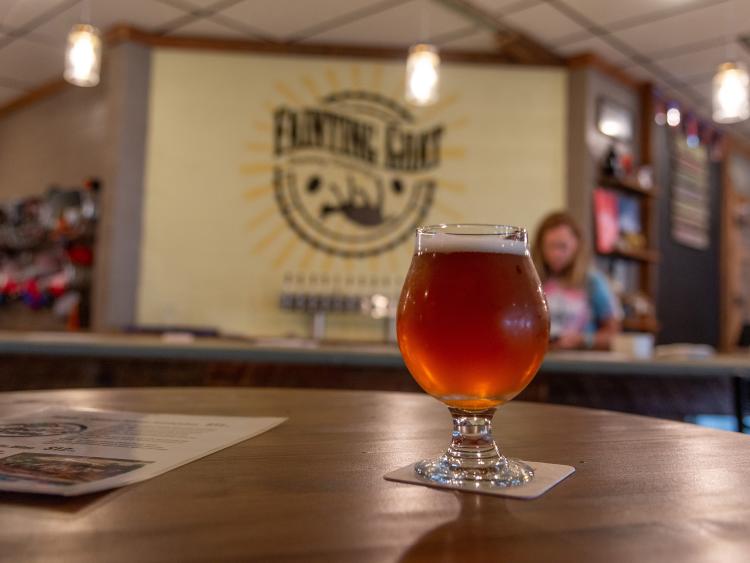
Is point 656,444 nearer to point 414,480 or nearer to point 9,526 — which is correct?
point 414,480

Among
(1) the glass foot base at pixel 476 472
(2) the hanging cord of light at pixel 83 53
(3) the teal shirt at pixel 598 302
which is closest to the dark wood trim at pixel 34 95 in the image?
(2) the hanging cord of light at pixel 83 53

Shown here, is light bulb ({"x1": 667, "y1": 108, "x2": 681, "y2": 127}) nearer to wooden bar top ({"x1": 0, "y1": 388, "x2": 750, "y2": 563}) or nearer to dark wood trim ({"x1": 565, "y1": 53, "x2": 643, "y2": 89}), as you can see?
dark wood trim ({"x1": 565, "y1": 53, "x2": 643, "y2": 89})

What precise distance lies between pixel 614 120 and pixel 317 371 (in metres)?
3.93

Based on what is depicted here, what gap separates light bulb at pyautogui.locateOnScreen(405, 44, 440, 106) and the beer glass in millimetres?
3141

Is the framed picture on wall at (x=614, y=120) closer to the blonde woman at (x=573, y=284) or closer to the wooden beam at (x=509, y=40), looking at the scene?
the wooden beam at (x=509, y=40)

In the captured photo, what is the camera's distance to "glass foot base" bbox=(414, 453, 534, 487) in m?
0.57

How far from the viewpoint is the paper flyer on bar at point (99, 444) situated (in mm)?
523

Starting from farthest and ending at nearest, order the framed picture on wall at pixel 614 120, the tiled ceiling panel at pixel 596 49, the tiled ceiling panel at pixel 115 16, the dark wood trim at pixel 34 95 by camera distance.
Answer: the dark wood trim at pixel 34 95, the framed picture on wall at pixel 614 120, the tiled ceiling panel at pixel 596 49, the tiled ceiling panel at pixel 115 16

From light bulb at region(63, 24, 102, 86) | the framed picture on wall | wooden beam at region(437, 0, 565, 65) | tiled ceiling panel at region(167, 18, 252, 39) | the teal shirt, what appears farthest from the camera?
the framed picture on wall

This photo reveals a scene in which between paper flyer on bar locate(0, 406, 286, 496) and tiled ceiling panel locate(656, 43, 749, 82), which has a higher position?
tiled ceiling panel locate(656, 43, 749, 82)

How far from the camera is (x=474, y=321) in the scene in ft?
2.07

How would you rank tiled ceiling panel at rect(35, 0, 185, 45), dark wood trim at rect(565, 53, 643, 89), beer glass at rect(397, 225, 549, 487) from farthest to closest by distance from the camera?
dark wood trim at rect(565, 53, 643, 89)
tiled ceiling panel at rect(35, 0, 185, 45)
beer glass at rect(397, 225, 549, 487)

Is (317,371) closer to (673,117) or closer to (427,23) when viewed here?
(427,23)

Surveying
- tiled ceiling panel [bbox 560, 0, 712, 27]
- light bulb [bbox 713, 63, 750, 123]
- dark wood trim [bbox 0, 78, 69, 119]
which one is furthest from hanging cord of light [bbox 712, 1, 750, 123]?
dark wood trim [bbox 0, 78, 69, 119]
